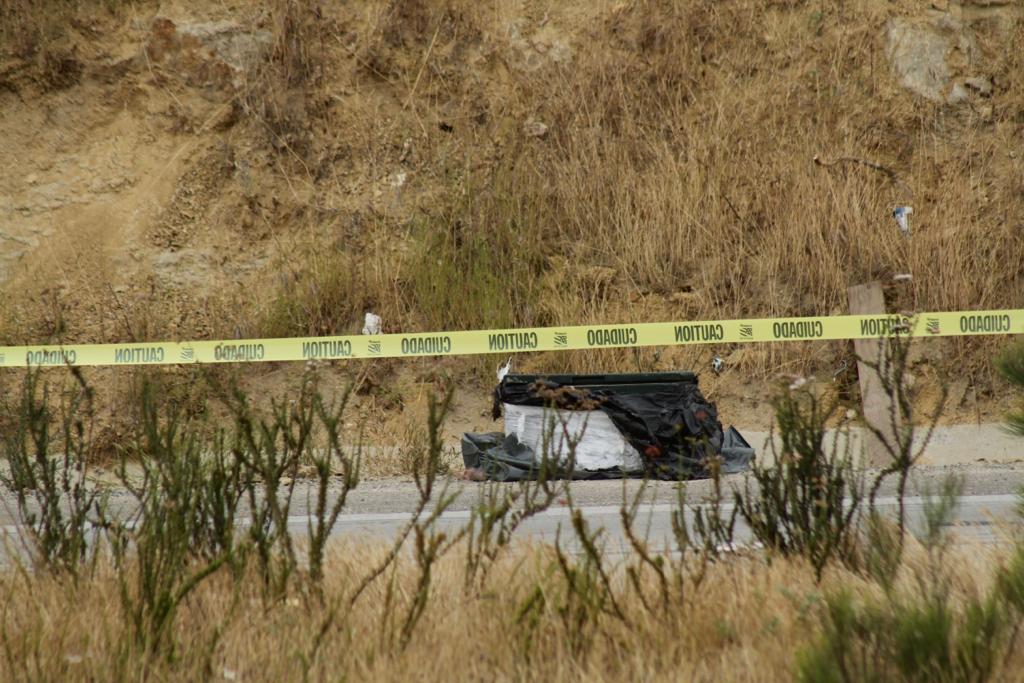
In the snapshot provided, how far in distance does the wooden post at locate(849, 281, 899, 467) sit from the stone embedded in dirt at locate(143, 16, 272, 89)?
793 cm

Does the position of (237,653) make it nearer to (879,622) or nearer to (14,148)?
(879,622)

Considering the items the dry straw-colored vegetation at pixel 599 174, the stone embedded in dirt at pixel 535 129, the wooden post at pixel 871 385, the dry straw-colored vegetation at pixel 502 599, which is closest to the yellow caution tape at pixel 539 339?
the wooden post at pixel 871 385

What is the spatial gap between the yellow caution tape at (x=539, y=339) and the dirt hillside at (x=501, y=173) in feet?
2.99

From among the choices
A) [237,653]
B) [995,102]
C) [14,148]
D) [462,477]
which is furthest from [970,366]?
[14,148]

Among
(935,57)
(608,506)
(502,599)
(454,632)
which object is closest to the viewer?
(454,632)

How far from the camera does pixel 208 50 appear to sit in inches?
534

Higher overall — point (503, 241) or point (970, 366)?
point (503, 241)

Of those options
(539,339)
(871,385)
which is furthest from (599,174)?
(871,385)

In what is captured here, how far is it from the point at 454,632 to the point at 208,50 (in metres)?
11.7

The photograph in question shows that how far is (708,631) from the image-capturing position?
3.19 meters

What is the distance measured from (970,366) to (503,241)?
481cm

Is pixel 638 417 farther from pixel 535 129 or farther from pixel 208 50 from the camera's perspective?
pixel 208 50

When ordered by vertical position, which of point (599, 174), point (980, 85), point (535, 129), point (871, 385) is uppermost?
point (980, 85)

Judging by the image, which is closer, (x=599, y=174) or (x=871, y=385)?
(x=871, y=385)
